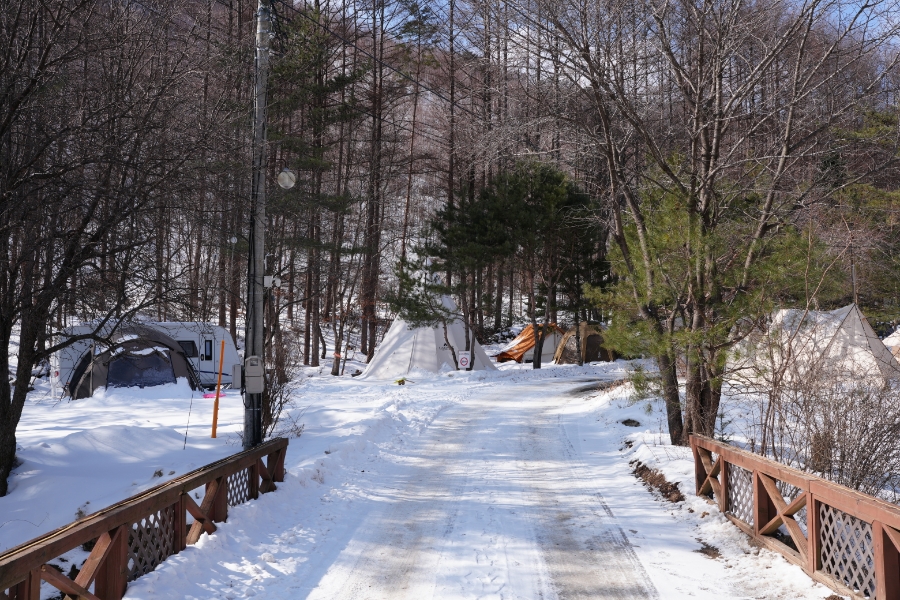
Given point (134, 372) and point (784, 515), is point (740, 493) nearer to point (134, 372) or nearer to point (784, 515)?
point (784, 515)

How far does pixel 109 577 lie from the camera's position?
4.50 m

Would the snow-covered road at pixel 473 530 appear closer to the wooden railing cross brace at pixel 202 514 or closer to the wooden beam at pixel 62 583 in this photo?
the wooden railing cross brace at pixel 202 514

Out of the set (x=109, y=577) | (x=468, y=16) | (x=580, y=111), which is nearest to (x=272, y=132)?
(x=468, y=16)

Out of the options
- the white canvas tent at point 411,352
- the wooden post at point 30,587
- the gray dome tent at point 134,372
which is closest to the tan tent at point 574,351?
the white canvas tent at point 411,352

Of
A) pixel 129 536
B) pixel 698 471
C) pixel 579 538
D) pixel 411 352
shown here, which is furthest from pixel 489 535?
pixel 411 352

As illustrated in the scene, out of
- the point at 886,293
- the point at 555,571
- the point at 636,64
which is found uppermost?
the point at 636,64

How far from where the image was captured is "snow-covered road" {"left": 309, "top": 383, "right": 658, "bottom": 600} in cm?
523

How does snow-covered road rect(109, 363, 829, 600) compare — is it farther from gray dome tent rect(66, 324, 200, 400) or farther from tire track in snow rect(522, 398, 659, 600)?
gray dome tent rect(66, 324, 200, 400)

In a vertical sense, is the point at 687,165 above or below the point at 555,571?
above

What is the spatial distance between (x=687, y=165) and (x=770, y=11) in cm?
233

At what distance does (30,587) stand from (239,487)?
3.35 meters

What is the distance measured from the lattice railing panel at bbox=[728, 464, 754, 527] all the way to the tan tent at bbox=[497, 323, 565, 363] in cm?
2606

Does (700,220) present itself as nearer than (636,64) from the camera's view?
Yes

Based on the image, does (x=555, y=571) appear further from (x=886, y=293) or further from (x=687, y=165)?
(x=886, y=293)
